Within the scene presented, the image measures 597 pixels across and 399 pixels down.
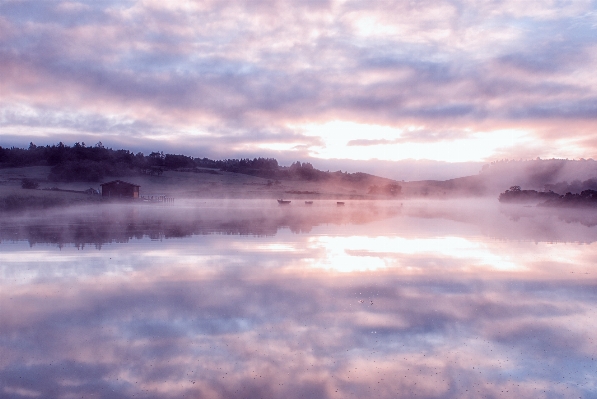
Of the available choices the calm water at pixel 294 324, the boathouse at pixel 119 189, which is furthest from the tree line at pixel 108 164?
the calm water at pixel 294 324

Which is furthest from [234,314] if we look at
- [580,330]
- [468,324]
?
[580,330]

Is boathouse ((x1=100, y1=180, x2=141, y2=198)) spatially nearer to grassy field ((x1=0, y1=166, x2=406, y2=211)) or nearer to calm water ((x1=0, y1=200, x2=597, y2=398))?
grassy field ((x1=0, y1=166, x2=406, y2=211))

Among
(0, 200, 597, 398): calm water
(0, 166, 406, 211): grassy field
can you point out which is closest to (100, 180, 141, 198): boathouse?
(0, 166, 406, 211): grassy field

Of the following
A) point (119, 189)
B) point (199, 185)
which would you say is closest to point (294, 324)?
point (119, 189)

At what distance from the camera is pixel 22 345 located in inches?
329

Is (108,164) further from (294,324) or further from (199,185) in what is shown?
(294,324)

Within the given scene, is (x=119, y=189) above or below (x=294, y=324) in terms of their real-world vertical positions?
above

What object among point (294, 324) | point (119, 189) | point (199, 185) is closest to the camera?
point (294, 324)

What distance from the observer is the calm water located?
711 cm

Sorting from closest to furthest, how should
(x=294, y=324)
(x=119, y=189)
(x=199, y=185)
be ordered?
(x=294, y=324)
(x=119, y=189)
(x=199, y=185)

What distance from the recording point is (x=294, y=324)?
9641 mm

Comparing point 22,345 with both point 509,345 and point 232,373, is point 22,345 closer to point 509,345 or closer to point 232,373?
point 232,373

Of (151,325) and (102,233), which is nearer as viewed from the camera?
(151,325)

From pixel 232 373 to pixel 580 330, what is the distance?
21.9 feet
